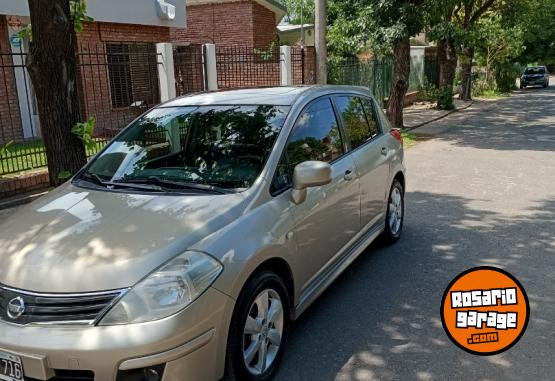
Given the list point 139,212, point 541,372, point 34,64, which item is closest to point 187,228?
point 139,212

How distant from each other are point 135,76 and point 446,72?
1442 cm

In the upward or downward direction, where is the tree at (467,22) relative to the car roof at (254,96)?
upward

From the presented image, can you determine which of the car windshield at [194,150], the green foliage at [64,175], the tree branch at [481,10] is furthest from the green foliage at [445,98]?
the car windshield at [194,150]

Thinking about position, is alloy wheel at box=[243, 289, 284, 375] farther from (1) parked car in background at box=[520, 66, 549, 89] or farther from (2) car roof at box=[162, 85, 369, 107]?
(1) parked car in background at box=[520, 66, 549, 89]

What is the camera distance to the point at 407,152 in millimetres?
11680

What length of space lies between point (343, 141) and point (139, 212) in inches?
78.2

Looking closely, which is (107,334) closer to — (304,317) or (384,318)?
(304,317)

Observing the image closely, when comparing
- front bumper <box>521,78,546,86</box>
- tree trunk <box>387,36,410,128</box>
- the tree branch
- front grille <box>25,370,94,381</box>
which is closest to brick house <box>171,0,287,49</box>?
the tree branch

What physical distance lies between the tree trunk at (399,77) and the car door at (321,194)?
10.7 metres

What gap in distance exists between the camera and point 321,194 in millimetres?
3664

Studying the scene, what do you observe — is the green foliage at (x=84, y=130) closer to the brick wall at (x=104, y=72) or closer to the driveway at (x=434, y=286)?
the driveway at (x=434, y=286)

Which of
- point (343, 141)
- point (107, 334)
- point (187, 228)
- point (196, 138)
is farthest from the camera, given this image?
point (343, 141)

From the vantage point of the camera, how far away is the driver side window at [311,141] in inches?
135

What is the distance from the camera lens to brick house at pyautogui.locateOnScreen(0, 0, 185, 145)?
1057 cm
